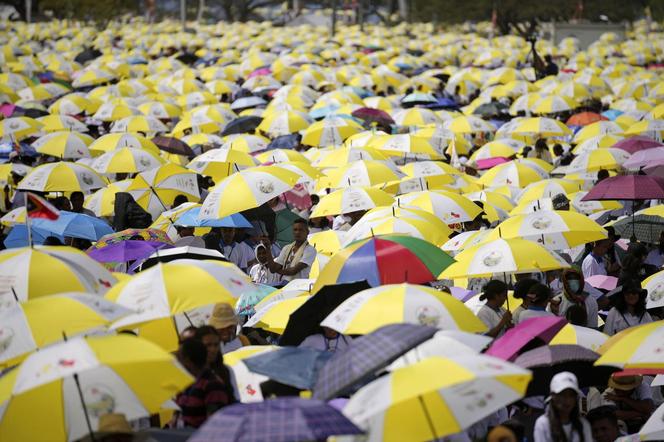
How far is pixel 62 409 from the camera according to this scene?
20.7 ft

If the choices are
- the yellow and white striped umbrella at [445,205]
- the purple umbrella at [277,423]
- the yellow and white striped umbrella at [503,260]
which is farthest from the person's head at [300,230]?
the purple umbrella at [277,423]

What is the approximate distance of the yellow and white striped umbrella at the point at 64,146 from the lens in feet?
56.8

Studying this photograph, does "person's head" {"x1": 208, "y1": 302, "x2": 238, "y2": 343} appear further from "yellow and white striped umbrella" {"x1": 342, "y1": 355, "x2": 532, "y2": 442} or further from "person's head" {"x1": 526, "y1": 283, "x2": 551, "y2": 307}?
"person's head" {"x1": 526, "y1": 283, "x2": 551, "y2": 307}

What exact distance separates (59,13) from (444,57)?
29773mm

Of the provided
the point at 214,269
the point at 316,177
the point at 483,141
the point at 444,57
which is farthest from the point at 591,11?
the point at 214,269

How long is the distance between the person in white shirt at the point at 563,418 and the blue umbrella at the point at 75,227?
21.4 ft

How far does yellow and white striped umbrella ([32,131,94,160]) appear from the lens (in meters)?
17.3

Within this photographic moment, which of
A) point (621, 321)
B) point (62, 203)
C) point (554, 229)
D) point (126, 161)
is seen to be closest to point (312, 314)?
point (621, 321)

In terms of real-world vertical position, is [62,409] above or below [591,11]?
above

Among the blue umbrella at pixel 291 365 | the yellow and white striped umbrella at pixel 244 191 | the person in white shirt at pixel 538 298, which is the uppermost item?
the blue umbrella at pixel 291 365

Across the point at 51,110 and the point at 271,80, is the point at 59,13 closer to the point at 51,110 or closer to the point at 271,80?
the point at 271,80

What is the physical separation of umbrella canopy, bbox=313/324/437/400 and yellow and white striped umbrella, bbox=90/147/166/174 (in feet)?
32.3

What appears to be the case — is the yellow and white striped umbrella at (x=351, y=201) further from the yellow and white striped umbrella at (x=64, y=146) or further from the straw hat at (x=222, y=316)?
the yellow and white striped umbrella at (x=64, y=146)

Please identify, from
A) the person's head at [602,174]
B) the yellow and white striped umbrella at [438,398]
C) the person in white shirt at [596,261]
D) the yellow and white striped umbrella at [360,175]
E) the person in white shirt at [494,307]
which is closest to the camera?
the yellow and white striped umbrella at [438,398]
